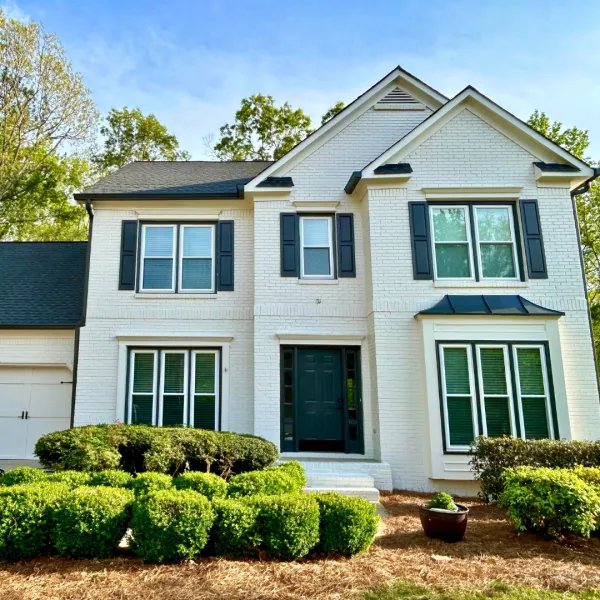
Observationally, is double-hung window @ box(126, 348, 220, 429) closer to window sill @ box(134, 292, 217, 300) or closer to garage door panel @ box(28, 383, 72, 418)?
window sill @ box(134, 292, 217, 300)

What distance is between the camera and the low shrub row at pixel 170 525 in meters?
4.76

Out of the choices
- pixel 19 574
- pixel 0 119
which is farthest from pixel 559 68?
pixel 0 119

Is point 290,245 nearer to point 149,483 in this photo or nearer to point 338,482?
point 338,482

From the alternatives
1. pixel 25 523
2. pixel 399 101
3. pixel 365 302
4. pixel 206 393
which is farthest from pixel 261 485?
pixel 399 101

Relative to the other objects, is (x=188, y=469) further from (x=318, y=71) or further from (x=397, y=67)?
(x=397, y=67)

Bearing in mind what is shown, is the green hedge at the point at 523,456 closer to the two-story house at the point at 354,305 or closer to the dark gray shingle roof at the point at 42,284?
the two-story house at the point at 354,305

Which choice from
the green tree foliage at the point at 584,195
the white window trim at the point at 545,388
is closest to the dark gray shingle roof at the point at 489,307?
the white window trim at the point at 545,388

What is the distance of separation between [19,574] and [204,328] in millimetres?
6532

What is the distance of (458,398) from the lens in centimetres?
927

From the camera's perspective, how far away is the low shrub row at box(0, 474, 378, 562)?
476 cm

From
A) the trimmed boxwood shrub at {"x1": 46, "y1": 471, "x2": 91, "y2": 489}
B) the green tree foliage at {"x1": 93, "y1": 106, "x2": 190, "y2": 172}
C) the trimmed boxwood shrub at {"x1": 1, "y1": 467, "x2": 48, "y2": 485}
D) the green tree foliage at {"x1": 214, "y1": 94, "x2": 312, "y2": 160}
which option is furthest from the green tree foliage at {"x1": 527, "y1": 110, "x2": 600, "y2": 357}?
the trimmed boxwood shrub at {"x1": 1, "y1": 467, "x2": 48, "y2": 485}

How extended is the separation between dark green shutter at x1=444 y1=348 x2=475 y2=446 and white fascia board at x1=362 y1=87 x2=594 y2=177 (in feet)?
14.1

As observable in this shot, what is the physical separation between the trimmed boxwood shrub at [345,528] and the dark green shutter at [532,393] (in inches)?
208

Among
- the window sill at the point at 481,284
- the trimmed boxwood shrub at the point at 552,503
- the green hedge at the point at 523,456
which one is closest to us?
the trimmed boxwood shrub at the point at 552,503
